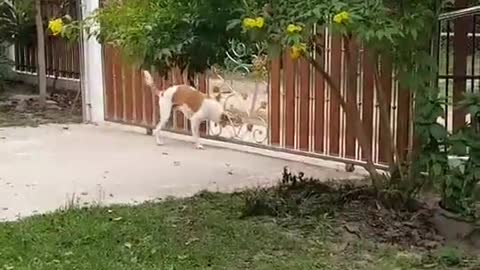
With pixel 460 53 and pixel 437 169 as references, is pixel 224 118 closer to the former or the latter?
pixel 460 53

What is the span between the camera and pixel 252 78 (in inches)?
315

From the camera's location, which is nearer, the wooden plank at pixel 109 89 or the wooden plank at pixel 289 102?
the wooden plank at pixel 289 102

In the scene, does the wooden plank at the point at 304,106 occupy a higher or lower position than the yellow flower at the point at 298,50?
lower

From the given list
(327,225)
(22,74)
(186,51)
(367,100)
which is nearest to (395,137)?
(367,100)

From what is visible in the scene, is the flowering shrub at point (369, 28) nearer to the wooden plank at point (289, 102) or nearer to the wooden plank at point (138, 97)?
the wooden plank at point (289, 102)

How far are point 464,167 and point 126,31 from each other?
2.11m

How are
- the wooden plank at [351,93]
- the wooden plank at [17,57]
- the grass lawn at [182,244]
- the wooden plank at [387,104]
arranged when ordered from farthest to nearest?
the wooden plank at [17,57] < the wooden plank at [351,93] < the wooden plank at [387,104] < the grass lawn at [182,244]

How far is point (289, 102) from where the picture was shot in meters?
7.75

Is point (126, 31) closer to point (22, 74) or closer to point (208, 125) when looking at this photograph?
point (208, 125)

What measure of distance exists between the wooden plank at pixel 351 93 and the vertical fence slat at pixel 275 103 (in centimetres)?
81

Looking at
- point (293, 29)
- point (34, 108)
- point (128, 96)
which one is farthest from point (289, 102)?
point (34, 108)

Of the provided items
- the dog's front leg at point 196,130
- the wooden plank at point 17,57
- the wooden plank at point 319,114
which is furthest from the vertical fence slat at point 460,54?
the wooden plank at point 17,57

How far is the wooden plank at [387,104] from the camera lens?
18.2 ft

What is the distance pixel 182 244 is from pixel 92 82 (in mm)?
5141
